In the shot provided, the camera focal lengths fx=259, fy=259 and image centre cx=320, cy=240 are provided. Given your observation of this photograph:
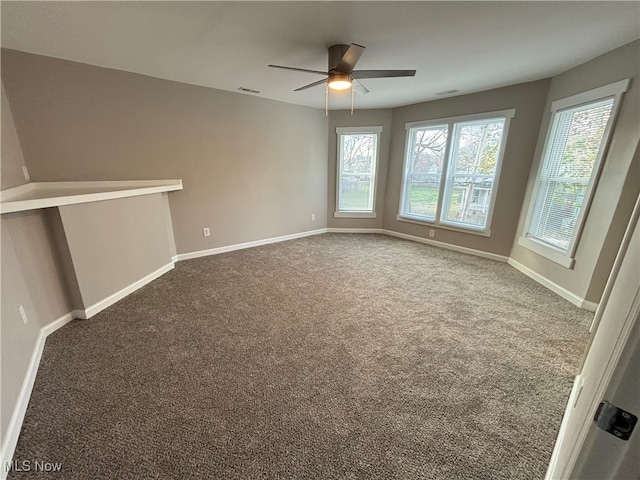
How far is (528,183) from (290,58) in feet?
11.3

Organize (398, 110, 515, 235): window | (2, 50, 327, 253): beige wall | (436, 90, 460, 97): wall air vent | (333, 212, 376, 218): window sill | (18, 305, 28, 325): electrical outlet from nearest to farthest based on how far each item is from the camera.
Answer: (18, 305, 28, 325): electrical outlet < (2, 50, 327, 253): beige wall < (436, 90, 460, 97): wall air vent < (398, 110, 515, 235): window < (333, 212, 376, 218): window sill

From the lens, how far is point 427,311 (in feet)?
8.54

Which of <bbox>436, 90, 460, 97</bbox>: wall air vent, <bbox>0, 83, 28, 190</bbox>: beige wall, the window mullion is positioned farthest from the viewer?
the window mullion

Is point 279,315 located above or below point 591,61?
below

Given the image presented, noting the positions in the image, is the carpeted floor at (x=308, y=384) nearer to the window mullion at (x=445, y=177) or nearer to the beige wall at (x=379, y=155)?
the window mullion at (x=445, y=177)

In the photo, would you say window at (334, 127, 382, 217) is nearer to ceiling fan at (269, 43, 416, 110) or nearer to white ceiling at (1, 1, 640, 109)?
white ceiling at (1, 1, 640, 109)

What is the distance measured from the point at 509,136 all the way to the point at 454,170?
87 cm

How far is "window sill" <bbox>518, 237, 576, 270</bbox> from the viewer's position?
2881 millimetres

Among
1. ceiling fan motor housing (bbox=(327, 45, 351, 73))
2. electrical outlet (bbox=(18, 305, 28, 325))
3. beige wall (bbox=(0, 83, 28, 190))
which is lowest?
electrical outlet (bbox=(18, 305, 28, 325))

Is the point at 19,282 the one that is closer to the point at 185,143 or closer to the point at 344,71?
the point at 185,143

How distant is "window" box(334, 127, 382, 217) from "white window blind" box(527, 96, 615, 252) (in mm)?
2687

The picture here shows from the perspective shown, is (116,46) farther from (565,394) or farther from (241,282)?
(565,394)

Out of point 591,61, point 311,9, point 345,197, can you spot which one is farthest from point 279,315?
point 591,61

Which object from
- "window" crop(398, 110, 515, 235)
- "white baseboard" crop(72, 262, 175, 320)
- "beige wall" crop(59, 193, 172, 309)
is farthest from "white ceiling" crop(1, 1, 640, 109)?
"white baseboard" crop(72, 262, 175, 320)
